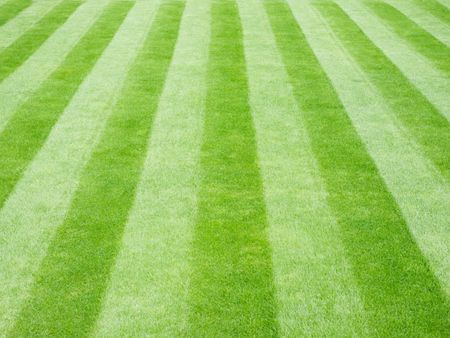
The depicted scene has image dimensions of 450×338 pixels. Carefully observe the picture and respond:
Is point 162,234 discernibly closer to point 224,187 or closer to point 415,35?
point 224,187

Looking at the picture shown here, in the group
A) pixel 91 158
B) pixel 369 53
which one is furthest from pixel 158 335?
pixel 369 53

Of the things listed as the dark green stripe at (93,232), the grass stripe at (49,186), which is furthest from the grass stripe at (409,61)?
the grass stripe at (49,186)

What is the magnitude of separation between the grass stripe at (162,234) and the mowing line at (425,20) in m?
7.05

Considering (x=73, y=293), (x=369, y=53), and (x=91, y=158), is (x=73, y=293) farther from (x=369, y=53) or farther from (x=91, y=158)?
(x=369, y=53)

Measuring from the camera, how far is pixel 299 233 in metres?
5.56

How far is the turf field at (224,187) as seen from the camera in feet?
15.0

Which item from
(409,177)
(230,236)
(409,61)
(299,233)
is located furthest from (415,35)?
(230,236)

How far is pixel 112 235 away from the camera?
5.49 meters

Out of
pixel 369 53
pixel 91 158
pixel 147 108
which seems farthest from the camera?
pixel 369 53

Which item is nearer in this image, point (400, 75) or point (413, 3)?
point (400, 75)

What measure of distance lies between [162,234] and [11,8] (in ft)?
40.9

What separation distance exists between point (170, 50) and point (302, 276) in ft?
25.8

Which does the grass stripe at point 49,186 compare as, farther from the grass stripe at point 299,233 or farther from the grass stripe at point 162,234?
the grass stripe at point 299,233

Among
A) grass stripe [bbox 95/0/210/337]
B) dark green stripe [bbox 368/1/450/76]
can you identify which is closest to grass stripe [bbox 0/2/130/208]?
grass stripe [bbox 95/0/210/337]
